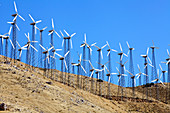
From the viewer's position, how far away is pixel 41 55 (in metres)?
122

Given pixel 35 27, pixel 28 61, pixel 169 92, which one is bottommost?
pixel 169 92

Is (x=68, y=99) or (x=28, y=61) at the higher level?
(x=28, y=61)

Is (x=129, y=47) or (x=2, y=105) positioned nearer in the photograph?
(x=2, y=105)

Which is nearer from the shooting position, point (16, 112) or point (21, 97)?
point (16, 112)

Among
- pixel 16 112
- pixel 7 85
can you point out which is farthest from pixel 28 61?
pixel 16 112

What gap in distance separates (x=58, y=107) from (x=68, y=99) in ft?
36.4

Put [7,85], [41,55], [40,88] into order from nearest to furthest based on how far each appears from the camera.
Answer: [7,85] < [40,88] < [41,55]

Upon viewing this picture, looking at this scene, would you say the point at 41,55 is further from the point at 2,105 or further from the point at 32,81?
the point at 2,105

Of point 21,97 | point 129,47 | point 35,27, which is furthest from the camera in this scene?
point 129,47

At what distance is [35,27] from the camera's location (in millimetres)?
112625

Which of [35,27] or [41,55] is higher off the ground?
[35,27]

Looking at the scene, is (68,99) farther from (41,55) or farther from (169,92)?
(169,92)

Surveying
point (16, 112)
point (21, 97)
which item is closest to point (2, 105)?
point (16, 112)

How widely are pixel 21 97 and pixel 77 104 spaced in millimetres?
18208
